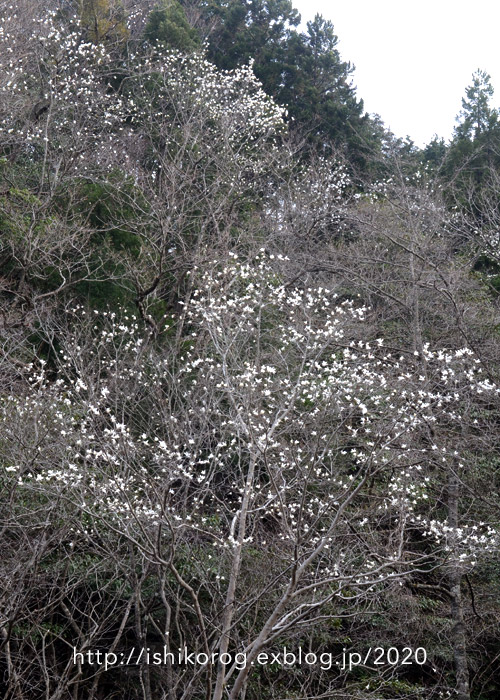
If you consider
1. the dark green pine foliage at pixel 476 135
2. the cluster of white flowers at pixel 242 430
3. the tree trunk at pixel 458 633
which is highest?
the dark green pine foliage at pixel 476 135

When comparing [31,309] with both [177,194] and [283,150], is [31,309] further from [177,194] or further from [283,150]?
[283,150]

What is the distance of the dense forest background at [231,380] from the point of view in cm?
670

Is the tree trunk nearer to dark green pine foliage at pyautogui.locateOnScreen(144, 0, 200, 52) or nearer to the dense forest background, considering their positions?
the dense forest background

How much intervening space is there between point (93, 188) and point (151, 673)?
7.93 m

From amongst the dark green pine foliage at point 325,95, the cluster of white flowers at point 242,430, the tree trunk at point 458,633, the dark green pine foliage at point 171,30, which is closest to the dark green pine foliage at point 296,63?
the dark green pine foliage at point 325,95

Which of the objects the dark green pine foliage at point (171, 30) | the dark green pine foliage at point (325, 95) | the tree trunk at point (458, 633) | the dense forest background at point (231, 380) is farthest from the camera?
the dark green pine foliage at point (325, 95)

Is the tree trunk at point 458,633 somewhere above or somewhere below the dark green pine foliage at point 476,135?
below

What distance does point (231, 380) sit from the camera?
709cm

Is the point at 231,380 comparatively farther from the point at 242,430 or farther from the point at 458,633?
the point at 458,633

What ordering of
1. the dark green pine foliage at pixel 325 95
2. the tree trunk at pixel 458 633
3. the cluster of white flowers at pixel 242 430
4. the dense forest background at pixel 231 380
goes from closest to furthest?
the cluster of white flowers at pixel 242 430 → the dense forest background at pixel 231 380 → the tree trunk at pixel 458 633 → the dark green pine foliage at pixel 325 95

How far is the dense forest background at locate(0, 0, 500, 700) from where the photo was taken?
22.0 feet

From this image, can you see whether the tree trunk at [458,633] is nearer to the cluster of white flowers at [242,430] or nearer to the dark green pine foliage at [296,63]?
the cluster of white flowers at [242,430]

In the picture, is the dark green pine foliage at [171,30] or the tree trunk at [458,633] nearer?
the tree trunk at [458,633]

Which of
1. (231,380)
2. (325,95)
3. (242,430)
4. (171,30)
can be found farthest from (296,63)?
(242,430)
